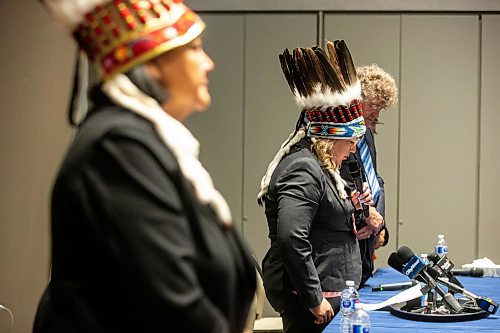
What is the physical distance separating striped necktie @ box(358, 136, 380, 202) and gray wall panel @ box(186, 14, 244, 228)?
1845 millimetres

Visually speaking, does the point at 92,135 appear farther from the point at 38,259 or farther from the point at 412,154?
the point at 412,154

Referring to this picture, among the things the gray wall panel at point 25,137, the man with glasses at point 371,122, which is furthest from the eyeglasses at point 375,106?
the gray wall panel at point 25,137

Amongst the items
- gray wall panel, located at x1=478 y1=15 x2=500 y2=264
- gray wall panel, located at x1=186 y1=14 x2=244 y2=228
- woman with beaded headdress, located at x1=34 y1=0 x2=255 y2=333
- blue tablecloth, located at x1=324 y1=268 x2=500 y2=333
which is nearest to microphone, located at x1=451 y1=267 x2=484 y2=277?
blue tablecloth, located at x1=324 y1=268 x2=500 y2=333

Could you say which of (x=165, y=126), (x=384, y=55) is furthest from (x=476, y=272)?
(x=165, y=126)

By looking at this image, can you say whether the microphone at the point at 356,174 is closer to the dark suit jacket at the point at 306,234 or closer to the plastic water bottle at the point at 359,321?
the dark suit jacket at the point at 306,234

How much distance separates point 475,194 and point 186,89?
4.50 m

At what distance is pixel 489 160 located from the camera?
551 cm

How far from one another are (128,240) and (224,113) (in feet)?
14.7

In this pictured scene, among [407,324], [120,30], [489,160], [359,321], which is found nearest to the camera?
[120,30]

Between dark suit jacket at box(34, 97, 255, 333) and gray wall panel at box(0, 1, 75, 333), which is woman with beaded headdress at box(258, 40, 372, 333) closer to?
gray wall panel at box(0, 1, 75, 333)

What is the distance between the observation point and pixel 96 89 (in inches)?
51.8

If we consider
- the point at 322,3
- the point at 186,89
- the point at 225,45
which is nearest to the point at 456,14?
the point at 322,3

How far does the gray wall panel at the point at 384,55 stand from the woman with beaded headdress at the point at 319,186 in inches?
96.0

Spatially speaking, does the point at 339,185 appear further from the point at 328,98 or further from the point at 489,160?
the point at 489,160
